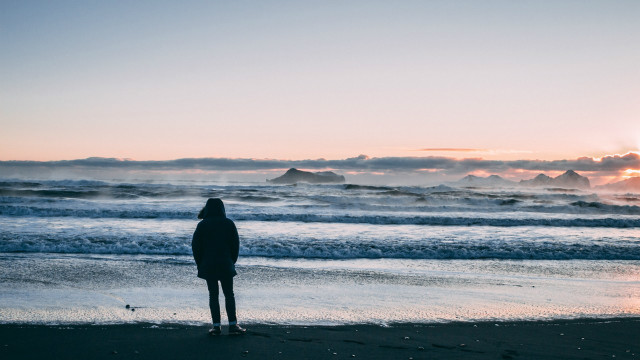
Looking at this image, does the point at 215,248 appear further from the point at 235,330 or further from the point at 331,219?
the point at 331,219

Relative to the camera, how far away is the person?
605 centimetres

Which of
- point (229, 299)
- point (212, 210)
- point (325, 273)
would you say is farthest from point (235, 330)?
point (325, 273)

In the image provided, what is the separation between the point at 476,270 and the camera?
1170cm

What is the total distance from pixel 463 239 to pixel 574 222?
10766 millimetres

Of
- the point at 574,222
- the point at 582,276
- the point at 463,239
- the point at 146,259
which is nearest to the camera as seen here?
the point at 582,276

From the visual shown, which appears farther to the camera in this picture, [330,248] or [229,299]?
[330,248]

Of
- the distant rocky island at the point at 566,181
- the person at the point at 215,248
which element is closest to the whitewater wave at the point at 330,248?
the person at the point at 215,248

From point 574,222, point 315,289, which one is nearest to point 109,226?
point 315,289

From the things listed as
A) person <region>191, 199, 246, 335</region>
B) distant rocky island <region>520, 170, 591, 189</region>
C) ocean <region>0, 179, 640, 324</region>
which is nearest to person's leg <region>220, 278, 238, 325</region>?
person <region>191, 199, 246, 335</region>

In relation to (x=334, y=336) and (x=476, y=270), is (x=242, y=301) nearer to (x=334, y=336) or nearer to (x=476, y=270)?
(x=334, y=336)

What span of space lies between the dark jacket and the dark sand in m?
0.81

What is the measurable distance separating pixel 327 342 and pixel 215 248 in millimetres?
1737

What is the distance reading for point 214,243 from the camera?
6.07 m

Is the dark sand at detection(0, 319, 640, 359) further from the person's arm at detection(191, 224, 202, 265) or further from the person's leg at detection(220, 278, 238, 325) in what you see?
the person's arm at detection(191, 224, 202, 265)
